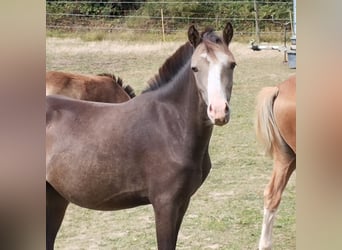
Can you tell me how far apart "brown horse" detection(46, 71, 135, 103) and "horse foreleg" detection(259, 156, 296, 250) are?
1.34ft

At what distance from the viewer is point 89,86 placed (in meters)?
1.17

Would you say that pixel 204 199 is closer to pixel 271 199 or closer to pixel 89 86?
pixel 271 199

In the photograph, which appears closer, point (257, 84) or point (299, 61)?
point (299, 61)

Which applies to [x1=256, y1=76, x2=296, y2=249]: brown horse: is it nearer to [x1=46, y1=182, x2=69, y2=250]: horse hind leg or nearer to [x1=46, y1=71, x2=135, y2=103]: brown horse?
[x1=46, y1=71, x2=135, y2=103]: brown horse

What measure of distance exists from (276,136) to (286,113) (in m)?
0.08

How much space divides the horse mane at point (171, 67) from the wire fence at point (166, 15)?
5 centimetres

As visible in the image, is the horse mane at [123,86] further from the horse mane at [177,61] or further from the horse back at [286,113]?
the horse back at [286,113]

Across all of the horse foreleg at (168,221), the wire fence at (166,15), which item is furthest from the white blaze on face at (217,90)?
the horse foreleg at (168,221)

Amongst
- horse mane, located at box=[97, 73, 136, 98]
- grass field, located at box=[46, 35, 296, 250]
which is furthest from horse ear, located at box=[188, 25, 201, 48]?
horse mane, located at box=[97, 73, 136, 98]

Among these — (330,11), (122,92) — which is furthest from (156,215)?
(330,11)

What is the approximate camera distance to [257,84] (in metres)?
1.17

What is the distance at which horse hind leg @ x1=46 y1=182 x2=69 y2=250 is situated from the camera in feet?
3.62

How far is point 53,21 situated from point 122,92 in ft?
0.78

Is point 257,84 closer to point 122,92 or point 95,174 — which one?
point 122,92
